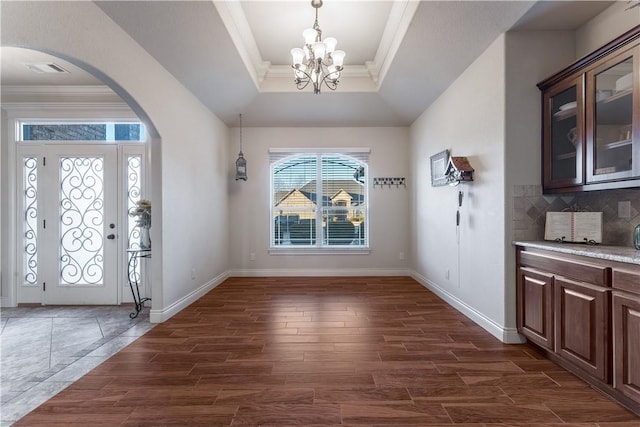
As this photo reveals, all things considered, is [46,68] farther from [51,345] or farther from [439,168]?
[439,168]

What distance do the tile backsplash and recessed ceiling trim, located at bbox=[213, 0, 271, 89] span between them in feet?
10.4

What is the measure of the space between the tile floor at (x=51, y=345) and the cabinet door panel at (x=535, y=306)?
351 cm

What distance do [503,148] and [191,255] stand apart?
12.2ft

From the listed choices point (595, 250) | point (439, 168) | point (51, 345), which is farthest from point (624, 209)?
point (51, 345)

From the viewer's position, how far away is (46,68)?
3.37 m

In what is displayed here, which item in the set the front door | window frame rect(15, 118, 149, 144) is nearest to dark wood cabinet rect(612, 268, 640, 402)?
window frame rect(15, 118, 149, 144)

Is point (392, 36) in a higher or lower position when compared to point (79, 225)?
higher

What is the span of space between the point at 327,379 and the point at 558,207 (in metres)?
2.47

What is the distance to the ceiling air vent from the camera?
3.29 meters

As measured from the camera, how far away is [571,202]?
263 cm

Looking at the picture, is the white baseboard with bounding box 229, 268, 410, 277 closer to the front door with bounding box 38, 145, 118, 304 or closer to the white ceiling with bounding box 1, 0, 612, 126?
the front door with bounding box 38, 145, 118, 304

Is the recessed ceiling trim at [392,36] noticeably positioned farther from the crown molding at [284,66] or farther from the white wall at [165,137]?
the white wall at [165,137]

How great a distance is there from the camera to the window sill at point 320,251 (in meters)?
5.42

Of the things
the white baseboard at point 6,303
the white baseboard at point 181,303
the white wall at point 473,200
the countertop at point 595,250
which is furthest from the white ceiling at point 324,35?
the white baseboard at point 6,303
